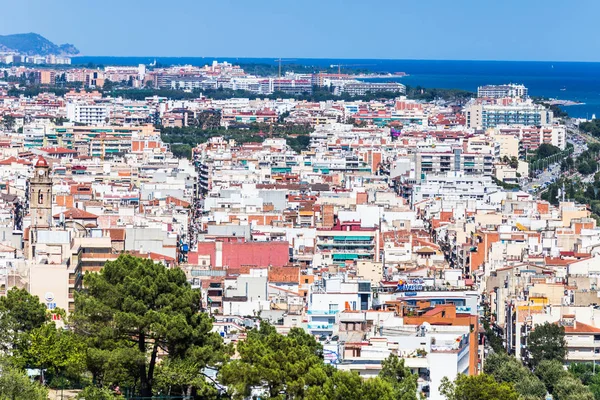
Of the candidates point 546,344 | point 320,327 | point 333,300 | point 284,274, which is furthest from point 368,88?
point 320,327

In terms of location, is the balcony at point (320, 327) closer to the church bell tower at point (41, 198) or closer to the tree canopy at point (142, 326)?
the tree canopy at point (142, 326)

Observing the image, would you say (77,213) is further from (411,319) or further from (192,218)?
(411,319)

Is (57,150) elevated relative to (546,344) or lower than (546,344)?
elevated

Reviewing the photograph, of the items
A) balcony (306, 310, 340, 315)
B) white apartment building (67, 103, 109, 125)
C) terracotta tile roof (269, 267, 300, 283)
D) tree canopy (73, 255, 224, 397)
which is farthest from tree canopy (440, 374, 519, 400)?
white apartment building (67, 103, 109, 125)

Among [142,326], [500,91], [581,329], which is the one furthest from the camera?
[500,91]

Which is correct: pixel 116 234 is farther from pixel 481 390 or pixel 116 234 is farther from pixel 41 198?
pixel 481 390

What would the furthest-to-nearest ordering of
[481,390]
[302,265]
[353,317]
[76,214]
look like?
[76,214], [302,265], [353,317], [481,390]

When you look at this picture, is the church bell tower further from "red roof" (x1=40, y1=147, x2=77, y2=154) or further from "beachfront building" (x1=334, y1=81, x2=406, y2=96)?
"beachfront building" (x1=334, y1=81, x2=406, y2=96)

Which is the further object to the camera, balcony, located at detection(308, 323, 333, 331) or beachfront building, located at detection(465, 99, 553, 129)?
beachfront building, located at detection(465, 99, 553, 129)
